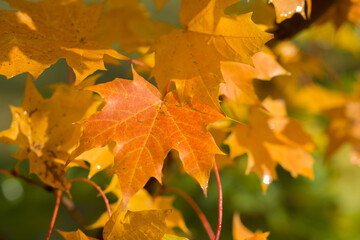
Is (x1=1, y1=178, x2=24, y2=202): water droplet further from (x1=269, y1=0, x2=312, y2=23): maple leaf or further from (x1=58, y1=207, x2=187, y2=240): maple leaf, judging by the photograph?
(x1=269, y1=0, x2=312, y2=23): maple leaf

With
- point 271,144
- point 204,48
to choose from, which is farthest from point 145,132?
point 271,144

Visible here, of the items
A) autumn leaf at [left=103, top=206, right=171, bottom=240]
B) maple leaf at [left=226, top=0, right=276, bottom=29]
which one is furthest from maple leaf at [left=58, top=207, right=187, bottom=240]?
maple leaf at [left=226, top=0, right=276, bottom=29]

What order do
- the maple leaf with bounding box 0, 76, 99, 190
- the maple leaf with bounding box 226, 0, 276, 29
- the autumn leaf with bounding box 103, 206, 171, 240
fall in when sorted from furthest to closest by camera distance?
the maple leaf with bounding box 226, 0, 276, 29, the maple leaf with bounding box 0, 76, 99, 190, the autumn leaf with bounding box 103, 206, 171, 240

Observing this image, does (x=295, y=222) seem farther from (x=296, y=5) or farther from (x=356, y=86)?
(x=296, y=5)

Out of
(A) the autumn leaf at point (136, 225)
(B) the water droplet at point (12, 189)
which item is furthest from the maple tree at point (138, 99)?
(B) the water droplet at point (12, 189)

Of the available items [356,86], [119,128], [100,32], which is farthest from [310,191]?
[119,128]

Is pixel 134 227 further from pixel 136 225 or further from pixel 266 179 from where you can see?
pixel 266 179

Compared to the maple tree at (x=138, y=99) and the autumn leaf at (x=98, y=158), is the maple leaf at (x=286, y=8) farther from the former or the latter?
the autumn leaf at (x=98, y=158)
